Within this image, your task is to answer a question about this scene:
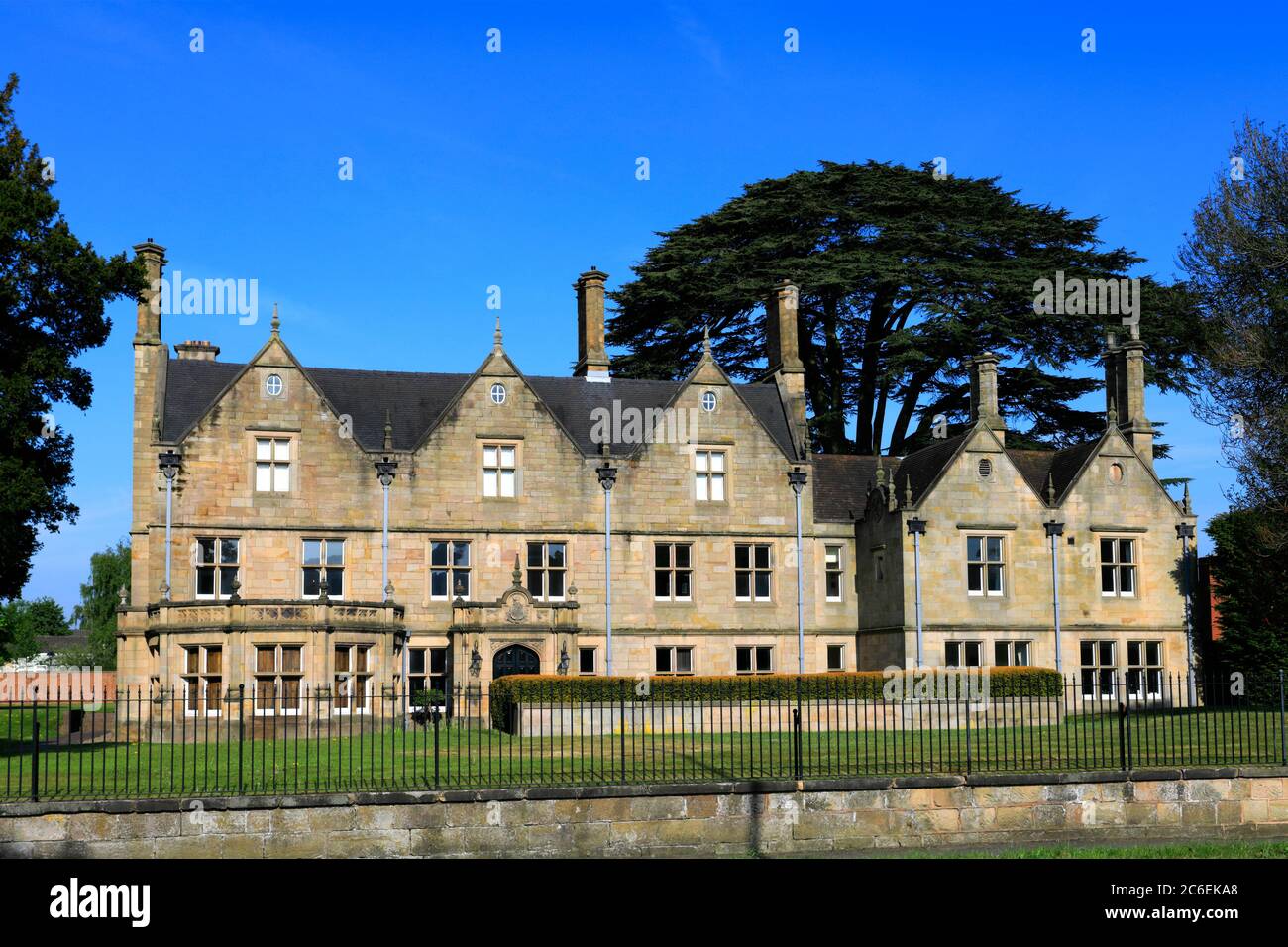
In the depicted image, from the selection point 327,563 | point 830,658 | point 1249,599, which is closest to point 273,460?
point 327,563

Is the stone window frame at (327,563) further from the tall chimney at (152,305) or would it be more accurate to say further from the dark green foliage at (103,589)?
the dark green foliage at (103,589)

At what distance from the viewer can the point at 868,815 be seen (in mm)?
20359

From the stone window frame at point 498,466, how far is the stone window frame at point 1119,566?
16.6 meters

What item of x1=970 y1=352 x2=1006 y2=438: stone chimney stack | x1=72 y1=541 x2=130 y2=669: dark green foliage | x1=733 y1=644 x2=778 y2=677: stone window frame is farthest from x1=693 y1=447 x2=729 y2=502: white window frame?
x1=72 y1=541 x2=130 y2=669: dark green foliage

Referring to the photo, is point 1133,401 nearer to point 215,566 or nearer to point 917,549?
point 917,549

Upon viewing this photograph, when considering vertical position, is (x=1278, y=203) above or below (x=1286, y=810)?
above

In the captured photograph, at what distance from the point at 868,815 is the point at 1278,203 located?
24.7m

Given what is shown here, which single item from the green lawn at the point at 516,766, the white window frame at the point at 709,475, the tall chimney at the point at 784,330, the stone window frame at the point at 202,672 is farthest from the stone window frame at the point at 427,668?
the tall chimney at the point at 784,330

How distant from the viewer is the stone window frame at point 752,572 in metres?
40.6

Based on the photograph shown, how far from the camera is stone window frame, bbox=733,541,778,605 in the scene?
40.6 meters

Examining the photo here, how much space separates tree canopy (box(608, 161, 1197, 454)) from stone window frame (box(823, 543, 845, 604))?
1166 centimetres

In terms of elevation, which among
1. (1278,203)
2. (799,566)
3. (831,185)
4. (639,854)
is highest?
(831,185)
